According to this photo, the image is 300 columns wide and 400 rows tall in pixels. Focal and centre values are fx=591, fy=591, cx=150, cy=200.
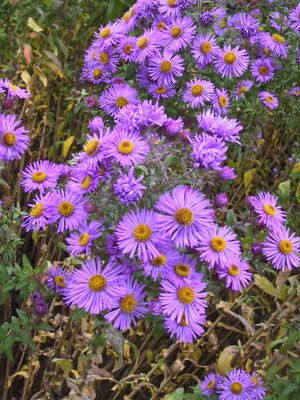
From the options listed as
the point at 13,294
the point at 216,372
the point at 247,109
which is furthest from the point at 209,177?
the point at 13,294

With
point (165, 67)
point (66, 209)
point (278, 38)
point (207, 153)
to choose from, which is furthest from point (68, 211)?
point (278, 38)

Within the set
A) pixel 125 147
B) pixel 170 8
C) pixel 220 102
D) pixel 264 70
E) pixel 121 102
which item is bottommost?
pixel 125 147

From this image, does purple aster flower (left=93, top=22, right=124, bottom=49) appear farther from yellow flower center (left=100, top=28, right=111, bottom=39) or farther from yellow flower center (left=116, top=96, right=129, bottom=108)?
yellow flower center (left=116, top=96, right=129, bottom=108)

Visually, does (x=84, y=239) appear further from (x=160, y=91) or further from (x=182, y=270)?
(x=160, y=91)

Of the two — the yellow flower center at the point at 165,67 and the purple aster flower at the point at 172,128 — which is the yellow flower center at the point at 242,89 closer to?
the yellow flower center at the point at 165,67

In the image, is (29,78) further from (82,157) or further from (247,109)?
(82,157)

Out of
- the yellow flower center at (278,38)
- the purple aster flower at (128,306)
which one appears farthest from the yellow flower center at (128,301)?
the yellow flower center at (278,38)
